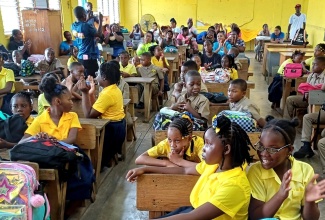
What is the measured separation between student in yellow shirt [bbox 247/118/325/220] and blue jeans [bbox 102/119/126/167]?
5.96 feet

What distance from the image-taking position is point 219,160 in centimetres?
140

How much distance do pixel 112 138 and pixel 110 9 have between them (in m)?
10.6

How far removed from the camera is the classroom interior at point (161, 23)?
2.71 m

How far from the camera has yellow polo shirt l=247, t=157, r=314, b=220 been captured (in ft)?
4.72

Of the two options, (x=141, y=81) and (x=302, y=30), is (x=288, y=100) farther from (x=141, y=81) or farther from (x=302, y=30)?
(x=302, y=30)

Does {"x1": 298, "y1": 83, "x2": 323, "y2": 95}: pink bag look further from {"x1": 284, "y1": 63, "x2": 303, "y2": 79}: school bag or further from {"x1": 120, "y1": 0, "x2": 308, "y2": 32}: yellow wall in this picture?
{"x1": 120, "y1": 0, "x2": 308, "y2": 32}: yellow wall

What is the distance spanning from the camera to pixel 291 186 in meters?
1.43

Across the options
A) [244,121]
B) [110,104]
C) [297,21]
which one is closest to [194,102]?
[244,121]

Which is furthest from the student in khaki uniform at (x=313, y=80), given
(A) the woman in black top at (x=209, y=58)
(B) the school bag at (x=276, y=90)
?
(A) the woman in black top at (x=209, y=58)

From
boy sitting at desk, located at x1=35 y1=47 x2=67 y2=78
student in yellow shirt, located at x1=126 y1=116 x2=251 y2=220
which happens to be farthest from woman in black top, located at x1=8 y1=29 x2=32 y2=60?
student in yellow shirt, located at x1=126 y1=116 x2=251 y2=220

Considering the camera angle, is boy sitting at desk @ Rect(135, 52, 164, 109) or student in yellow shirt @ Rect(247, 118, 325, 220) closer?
student in yellow shirt @ Rect(247, 118, 325, 220)

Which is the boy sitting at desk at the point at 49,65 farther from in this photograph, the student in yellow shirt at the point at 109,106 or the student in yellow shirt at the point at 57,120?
the student in yellow shirt at the point at 57,120

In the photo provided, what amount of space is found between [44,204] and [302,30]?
331 inches

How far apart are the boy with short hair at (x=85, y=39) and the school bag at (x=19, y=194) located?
3374 mm
